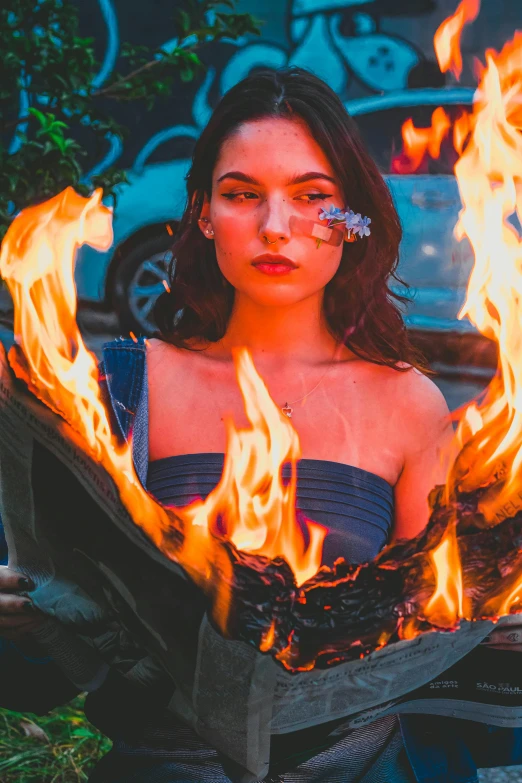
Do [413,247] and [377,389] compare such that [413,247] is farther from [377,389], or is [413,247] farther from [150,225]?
[377,389]

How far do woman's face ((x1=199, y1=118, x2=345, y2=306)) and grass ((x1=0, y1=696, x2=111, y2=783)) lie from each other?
5.84 feet

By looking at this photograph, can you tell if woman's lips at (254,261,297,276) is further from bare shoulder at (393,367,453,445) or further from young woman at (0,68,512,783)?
bare shoulder at (393,367,453,445)

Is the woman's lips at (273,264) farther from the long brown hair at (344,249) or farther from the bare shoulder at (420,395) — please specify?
the bare shoulder at (420,395)

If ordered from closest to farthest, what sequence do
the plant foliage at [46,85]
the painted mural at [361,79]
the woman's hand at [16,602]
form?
the woman's hand at [16,602]
the plant foliage at [46,85]
the painted mural at [361,79]

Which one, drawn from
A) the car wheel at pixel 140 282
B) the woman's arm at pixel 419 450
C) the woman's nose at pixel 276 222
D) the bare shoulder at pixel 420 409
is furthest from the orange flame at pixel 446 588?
the car wheel at pixel 140 282

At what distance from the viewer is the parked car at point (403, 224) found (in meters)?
4.58

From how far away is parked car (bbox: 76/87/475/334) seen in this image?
458 cm

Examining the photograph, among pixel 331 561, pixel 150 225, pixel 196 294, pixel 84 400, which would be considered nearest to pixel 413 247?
pixel 150 225

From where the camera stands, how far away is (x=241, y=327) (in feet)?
6.75

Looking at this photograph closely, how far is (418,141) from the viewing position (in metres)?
5.17

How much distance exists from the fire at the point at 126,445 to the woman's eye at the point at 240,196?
27 centimetres

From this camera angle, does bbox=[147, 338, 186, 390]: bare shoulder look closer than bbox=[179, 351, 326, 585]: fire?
No

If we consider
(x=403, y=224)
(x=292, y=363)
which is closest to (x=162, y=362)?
(x=292, y=363)

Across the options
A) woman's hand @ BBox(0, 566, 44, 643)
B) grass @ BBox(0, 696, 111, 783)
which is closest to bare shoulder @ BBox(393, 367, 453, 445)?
woman's hand @ BBox(0, 566, 44, 643)
